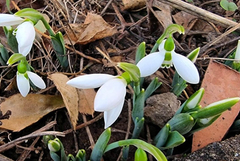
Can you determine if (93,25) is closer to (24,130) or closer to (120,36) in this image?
(120,36)

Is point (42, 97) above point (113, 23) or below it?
below

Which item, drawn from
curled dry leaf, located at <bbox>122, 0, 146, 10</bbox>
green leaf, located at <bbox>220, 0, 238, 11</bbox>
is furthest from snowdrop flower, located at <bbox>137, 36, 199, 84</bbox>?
green leaf, located at <bbox>220, 0, 238, 11</bbox>

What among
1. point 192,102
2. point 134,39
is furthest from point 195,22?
point 192,102

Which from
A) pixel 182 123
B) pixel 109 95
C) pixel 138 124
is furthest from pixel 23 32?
pixel 182 123

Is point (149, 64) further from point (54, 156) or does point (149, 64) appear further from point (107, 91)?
point (54, 156)

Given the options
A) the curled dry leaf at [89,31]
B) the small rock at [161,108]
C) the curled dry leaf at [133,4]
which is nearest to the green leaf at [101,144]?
the small rock at [161,108]

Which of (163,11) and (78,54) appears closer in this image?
(78,54)

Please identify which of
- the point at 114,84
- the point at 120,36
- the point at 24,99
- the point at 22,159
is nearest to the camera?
the point at 114,84
